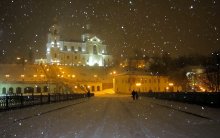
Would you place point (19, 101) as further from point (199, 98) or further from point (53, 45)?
point (53, 45)

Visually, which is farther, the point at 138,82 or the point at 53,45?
the point at 53,45

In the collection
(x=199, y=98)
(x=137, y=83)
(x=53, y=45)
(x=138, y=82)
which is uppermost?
(x=53, y=45)

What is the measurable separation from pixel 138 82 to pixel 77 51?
64.3 m

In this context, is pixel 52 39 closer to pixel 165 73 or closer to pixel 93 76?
pixel 93 76

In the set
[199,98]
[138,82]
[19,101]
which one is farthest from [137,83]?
[19,101]

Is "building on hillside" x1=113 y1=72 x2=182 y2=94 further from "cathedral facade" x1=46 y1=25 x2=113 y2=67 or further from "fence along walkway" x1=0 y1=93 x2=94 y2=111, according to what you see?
"fence along walkway" x1=0 y1=93 x2=94 y2=111

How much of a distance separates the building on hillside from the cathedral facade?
4771cm

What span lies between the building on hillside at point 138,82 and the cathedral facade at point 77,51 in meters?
47.7

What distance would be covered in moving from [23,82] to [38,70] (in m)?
22.7

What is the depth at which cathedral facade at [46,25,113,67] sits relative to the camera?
577 feet

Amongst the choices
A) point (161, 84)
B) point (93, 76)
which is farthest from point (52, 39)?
point (161, 84)

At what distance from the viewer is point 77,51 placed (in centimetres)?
18475

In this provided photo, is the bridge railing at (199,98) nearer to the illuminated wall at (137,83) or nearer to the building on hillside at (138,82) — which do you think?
the illuminated wall at (137,83)

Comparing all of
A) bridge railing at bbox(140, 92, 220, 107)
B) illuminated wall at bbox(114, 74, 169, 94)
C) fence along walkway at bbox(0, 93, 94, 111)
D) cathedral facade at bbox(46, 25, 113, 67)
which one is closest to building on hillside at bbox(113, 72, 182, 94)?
illuminated wall at bbox(114, 74, 169, 94)
